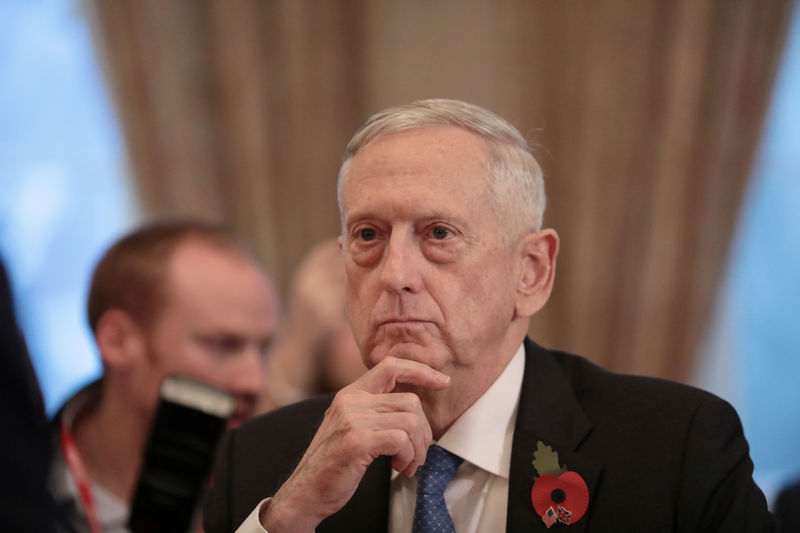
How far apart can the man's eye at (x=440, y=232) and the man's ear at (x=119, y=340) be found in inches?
57.5

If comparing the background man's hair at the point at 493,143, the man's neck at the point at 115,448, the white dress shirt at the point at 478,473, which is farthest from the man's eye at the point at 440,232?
the man's neck at the point at 115,448

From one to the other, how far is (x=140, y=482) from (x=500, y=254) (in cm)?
143

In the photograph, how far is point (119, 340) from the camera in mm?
2924

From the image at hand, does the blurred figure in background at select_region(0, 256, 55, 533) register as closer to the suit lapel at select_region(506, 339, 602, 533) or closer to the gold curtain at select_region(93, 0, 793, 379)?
the suit lapel at select_region(506, 339, 602, 533)

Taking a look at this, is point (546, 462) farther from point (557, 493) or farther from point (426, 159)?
point (426, 159)

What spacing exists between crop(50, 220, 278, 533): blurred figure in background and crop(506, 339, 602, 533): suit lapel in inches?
47.3

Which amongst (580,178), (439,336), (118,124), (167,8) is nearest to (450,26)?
(580,178)

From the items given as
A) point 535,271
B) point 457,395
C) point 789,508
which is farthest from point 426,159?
point 789,508

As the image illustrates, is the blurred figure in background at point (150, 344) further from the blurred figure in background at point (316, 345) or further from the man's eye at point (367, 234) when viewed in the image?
the man's eye at point (367, 234)

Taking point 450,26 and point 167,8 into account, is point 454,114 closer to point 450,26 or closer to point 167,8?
point 450,26

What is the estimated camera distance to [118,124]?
4.94m

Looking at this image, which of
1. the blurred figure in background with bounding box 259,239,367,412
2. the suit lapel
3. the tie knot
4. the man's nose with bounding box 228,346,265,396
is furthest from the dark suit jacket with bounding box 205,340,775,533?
the blurred figure in background with bounding box 259,239,367,412

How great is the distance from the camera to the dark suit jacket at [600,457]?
1.73 metres

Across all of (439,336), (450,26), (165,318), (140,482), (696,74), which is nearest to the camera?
(439,336)
